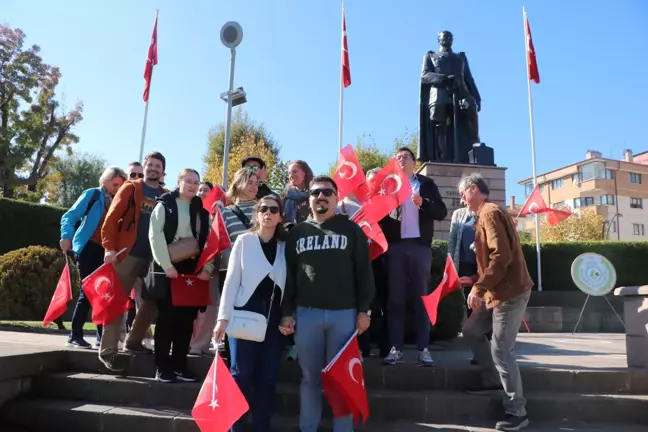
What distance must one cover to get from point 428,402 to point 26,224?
1449 centimetres

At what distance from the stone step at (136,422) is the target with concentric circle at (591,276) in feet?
24.9

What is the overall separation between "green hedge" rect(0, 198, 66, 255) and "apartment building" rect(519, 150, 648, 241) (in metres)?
56.1

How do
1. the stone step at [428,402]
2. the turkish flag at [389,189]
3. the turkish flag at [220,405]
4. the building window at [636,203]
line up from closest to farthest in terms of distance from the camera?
the turkish flag at [220,405] → the stone step at [428,402] → the turkish flag at [389,189] → the building window at [636,203]

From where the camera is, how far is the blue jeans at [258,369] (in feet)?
11.1

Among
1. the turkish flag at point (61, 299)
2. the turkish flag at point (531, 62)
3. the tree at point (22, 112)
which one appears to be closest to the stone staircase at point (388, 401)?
the turkish flag at point (61, 299)

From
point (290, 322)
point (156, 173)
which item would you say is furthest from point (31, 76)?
point (290, 322)

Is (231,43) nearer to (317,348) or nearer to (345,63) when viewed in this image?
(345,63)

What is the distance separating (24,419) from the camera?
13.3 feet

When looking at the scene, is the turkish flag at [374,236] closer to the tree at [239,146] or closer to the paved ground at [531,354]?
Answer: the paved ground at [531,354]

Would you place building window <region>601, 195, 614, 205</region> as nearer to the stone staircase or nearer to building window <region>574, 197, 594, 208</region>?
building window <region>574, 197, 594, 208</region>

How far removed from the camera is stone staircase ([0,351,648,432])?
388 centimetres

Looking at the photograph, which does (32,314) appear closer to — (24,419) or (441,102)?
(24,419)

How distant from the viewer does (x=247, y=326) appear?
3.35 metres

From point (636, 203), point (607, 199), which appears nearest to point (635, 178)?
point (636, 203)
